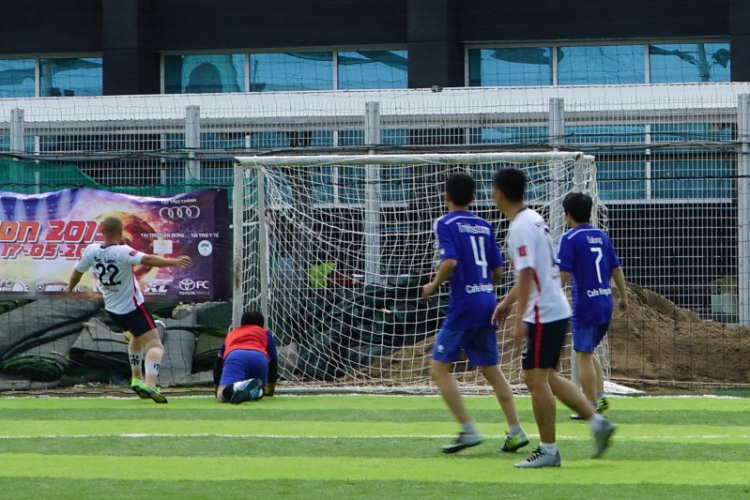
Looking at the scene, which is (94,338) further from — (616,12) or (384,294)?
(616,12)

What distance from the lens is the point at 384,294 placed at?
1678 cm

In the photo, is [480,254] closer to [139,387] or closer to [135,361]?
[139,387]

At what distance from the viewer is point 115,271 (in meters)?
14.0

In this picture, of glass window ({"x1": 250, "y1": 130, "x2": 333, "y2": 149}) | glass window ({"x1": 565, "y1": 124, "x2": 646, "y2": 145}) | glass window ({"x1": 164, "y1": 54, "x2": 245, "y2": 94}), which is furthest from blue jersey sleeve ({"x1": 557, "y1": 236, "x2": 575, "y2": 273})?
glass window ({"x1": 164, "y1": 54, "x2": 245, "y2": 94})

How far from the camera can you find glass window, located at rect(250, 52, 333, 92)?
26.9 m

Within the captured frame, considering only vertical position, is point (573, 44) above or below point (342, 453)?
above

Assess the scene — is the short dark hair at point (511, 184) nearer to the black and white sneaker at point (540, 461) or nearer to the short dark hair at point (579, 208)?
the black and white sneaker at point (540, 461)

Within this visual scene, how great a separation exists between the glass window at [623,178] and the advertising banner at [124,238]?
4.75m

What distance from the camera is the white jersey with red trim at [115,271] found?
45.8 feet

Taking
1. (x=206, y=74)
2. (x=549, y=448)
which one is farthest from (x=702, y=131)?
(x=206, y=74)

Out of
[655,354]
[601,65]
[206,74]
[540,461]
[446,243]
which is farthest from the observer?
[206,74]

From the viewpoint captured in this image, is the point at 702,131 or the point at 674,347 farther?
the point at 702,131

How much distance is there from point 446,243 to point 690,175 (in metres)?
7.94

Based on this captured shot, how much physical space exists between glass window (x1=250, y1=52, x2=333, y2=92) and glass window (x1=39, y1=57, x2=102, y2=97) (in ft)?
10.7
